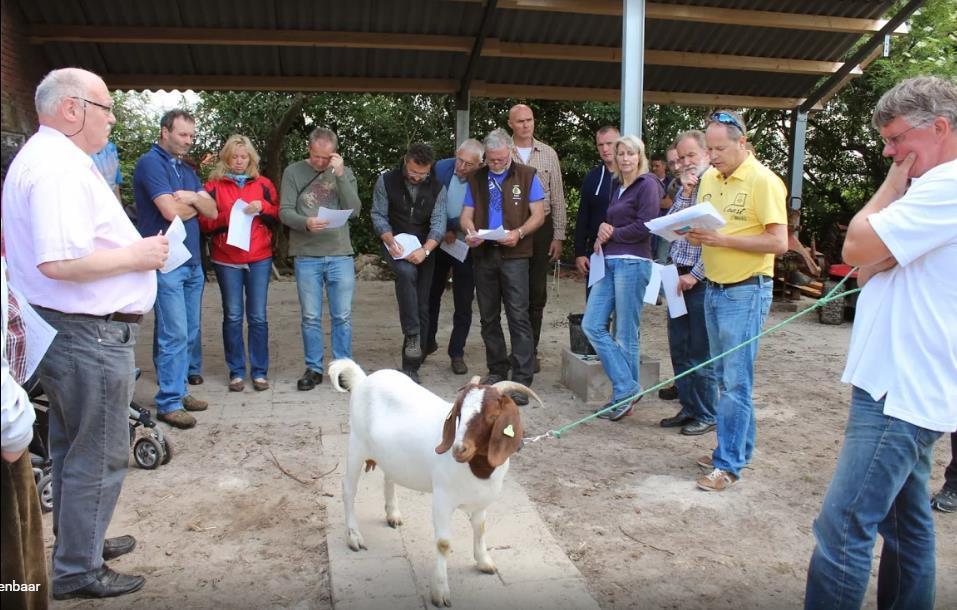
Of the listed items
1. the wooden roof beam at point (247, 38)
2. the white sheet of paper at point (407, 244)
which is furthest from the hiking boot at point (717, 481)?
the wooden roof beam at point (247, 38)

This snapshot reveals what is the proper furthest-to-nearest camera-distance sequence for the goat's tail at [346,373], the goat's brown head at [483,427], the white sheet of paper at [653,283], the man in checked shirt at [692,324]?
the white sheet of paper at [653,283] → the man in checked shirt at [692,324] → the goat's tail at [346,373] → the goat's brown head at [483,427]

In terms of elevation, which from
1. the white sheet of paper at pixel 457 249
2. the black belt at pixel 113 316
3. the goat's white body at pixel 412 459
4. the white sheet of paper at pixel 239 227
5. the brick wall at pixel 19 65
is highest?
the brick wall at pixel 19 65

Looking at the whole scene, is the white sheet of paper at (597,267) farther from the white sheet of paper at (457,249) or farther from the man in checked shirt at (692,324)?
the white sheet of paper at (457,249)

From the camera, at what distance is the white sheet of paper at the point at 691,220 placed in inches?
171

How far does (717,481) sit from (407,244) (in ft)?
10.5

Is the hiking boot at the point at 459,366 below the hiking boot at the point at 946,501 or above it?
above

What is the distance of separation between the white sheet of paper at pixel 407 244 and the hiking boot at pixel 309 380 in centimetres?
121

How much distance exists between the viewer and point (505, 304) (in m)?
6.48

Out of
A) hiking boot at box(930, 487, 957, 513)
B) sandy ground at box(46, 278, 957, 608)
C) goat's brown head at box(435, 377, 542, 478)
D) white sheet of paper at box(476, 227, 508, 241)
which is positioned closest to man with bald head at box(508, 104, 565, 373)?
white sheet of paper at box(476, 227, 508, 241)

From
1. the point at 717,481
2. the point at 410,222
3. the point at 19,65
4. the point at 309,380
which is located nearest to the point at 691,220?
the point at 717,481

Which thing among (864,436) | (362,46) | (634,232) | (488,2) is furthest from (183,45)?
(864,436)

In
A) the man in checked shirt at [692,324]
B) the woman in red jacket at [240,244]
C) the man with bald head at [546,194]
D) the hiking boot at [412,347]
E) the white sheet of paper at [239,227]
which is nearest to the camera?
the man in checked shirt at [692,324]

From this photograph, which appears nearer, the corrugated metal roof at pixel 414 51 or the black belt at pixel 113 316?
the black belt at pixel 113 316

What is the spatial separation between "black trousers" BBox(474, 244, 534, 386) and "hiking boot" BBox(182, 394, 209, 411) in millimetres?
2297
